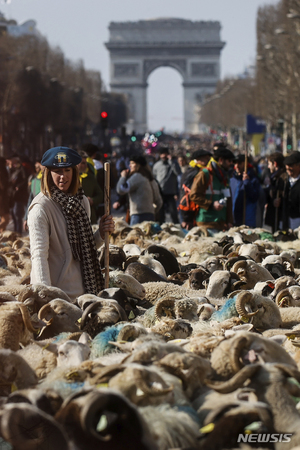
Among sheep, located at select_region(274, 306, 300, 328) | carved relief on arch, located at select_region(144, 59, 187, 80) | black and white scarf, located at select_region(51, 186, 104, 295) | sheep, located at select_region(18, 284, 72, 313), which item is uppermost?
carved relief on arch, located at select_region(144, 59, 187, 80)

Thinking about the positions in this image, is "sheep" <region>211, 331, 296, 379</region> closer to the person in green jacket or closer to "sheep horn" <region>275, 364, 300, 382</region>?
"sheep horn" <region>275, 364, 300, 382</region>

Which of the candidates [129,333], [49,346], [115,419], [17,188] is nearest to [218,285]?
[129,333]

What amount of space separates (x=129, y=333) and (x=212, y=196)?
228 inches

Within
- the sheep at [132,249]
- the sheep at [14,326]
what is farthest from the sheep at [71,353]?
the sheep at [132,249]

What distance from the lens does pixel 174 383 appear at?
3059 millimetres

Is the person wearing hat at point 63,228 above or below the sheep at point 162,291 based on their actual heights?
above

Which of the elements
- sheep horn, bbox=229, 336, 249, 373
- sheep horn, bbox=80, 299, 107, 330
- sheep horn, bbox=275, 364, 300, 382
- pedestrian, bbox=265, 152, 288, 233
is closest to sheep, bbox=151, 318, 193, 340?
sheep horn, bbox=80, 299, 107, 330

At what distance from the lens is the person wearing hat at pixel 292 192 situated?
9.93 m

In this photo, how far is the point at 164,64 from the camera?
448 ft

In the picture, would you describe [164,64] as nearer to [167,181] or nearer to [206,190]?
[167,181]

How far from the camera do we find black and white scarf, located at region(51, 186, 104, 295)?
4.94 metres

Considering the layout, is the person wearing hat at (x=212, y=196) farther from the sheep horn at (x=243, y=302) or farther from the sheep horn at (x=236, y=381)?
the sheep horn at (x=236, y=381)

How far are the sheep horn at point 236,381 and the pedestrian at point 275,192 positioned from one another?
26.1ft

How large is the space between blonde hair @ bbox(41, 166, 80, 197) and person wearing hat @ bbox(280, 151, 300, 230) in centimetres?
541
